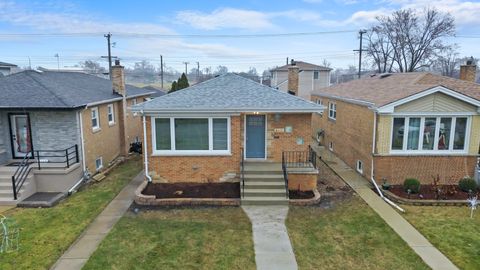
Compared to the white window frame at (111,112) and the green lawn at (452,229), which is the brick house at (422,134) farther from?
the white window frame at (111,112)

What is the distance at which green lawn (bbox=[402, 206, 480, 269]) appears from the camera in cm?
777

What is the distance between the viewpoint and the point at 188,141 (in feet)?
40.9

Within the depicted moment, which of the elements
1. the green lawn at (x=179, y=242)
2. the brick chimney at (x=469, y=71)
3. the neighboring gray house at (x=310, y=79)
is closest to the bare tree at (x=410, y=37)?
the neighboring gray house at (x=310, y=79)

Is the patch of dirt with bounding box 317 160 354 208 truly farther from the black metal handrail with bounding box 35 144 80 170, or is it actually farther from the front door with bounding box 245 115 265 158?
the black metal handrail with bounding box 35 144 80 170

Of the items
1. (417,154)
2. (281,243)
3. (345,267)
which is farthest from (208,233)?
(417,154)

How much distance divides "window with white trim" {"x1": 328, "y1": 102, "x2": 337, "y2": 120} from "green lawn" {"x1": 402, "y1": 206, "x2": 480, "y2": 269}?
344 inches

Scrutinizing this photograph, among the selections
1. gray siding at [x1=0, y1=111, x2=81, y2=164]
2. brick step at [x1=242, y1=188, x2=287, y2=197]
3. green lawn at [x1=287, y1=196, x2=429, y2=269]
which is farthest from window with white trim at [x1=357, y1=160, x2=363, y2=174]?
gray siding at [x1=0, y1=111, x2=81, y2=164]

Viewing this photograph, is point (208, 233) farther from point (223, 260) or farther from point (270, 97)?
point (270, 97)

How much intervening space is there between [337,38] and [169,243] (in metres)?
48.4

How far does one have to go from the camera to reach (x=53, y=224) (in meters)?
9.42

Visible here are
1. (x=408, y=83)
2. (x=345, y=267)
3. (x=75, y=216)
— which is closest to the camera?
(x=345, y=267)

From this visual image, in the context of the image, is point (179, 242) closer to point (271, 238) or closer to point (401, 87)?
point (271, 238)

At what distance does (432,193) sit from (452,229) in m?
3.11

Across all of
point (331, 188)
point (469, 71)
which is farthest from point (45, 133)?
point (469, 71)
